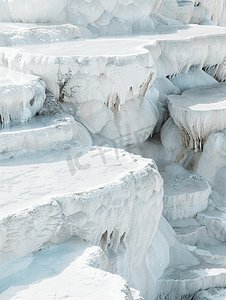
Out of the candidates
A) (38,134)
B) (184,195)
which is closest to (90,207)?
(38,134)

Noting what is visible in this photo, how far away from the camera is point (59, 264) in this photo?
345 cm

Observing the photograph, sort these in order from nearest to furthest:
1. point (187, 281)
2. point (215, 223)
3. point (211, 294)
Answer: point (187, 281) → point (211, 294) → point (215, 223)

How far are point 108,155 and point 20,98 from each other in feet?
4.96

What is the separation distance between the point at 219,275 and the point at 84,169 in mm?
2615

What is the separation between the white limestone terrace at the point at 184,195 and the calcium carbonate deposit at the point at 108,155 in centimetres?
2

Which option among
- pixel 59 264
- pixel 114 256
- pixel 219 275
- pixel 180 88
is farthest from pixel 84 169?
pixel 180 88

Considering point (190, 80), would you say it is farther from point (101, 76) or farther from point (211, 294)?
point (211, 294)

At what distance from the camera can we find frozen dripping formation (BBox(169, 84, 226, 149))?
7.29 metres

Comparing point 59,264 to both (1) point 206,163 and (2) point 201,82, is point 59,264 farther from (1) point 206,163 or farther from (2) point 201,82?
(2) point 201,82

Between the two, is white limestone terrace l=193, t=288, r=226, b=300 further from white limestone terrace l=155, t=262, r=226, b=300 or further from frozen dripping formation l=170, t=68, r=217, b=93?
frozen dripping formation l=170, t=68, r=217, b=93

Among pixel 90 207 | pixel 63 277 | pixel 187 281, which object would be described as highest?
pixel 90 207

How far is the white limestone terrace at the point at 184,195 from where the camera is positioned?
6883mm

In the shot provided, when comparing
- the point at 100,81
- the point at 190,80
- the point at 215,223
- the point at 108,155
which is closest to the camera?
the point at 108,155

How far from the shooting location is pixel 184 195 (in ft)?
22.6
